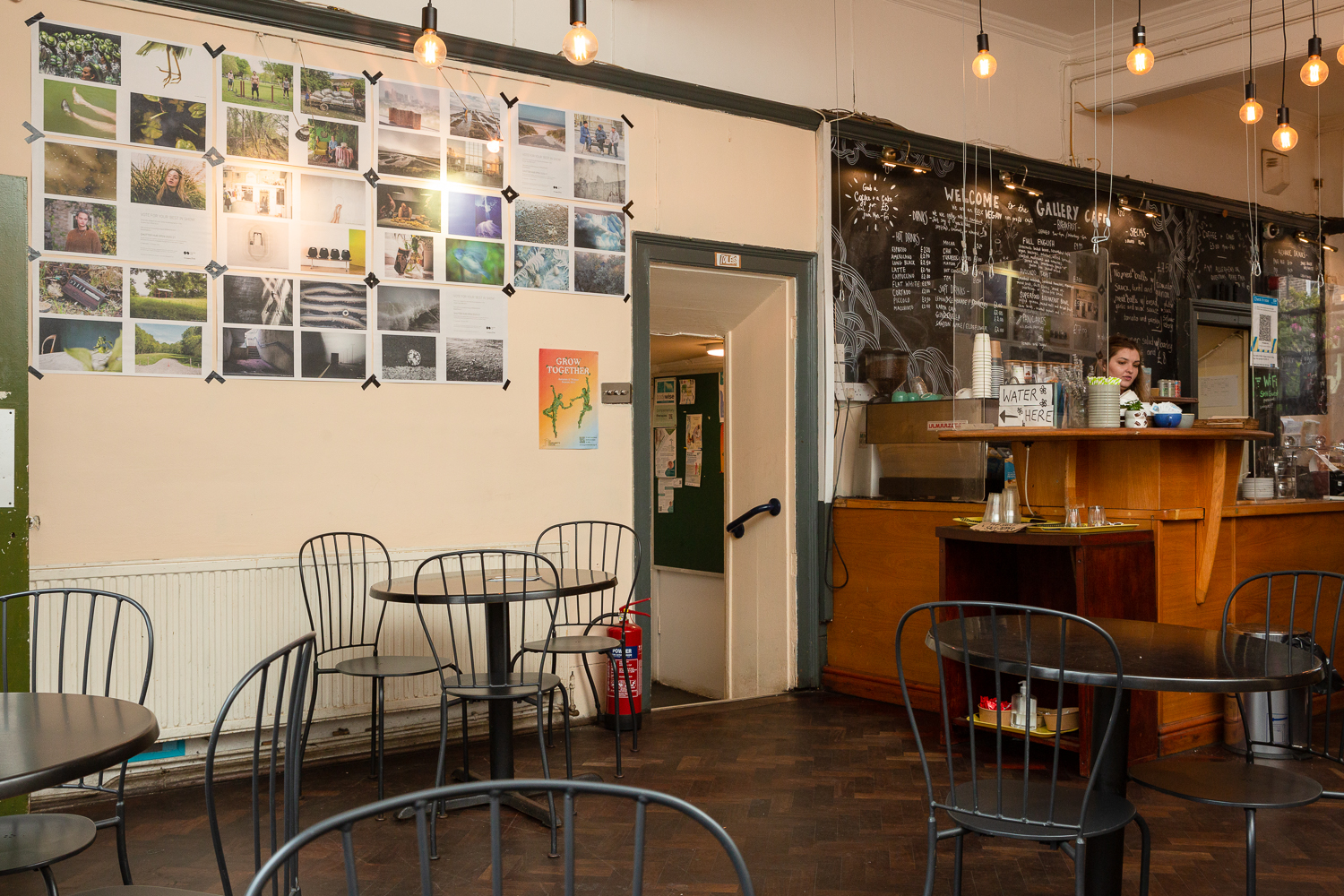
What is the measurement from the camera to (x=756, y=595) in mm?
5945

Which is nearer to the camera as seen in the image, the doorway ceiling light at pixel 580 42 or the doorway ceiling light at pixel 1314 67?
the doorway ceiling light at pixel 580 42

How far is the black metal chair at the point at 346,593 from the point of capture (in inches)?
169

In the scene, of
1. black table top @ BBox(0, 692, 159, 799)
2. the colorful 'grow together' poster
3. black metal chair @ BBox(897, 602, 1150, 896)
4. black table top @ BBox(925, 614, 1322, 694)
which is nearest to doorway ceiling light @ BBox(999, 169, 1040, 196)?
the colorful 'grow together' poster

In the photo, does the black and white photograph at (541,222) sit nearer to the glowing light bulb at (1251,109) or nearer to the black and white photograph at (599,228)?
the black and white photograph at (599,228)

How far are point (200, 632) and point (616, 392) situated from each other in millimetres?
2123

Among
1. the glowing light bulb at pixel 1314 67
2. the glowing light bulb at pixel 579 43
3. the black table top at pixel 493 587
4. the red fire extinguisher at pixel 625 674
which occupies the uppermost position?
the glowing light bulb at pixel 1314 67

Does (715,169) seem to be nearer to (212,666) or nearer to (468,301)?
(468,301)

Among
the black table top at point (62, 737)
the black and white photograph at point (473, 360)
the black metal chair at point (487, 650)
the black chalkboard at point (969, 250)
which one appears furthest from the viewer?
the black chalkboard at point (969, 250)

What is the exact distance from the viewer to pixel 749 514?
19.3 feet

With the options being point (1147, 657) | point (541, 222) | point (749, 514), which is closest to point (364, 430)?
point (541, 222)

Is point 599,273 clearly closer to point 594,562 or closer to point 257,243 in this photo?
point 594,562

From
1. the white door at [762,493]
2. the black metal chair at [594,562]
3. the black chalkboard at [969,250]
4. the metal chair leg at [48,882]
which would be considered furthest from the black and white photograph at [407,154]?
the metal chair leg at [48,882]

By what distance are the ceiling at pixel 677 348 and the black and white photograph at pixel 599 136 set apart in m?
1.39

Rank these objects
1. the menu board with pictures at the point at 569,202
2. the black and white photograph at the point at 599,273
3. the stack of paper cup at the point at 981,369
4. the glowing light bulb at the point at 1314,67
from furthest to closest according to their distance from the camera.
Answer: the black and white photograph at the point at 599,273, the menu board with pictures at the point at 569,202, the stack of paper cup at the point at 981,369, the glowing light bulb at the point at 1314,67
